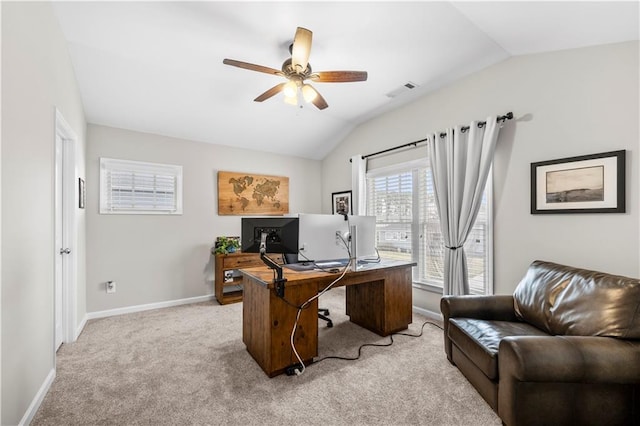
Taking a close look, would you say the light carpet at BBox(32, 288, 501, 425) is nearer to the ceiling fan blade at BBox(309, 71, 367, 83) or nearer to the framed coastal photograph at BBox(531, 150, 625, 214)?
the framed coastal photograph at BBox(531, 150, 625, 214)

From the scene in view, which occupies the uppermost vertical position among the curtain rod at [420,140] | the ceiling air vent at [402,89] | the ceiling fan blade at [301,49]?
the ceiling air vent at [402,89]

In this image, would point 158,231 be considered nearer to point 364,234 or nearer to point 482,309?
point 364,234

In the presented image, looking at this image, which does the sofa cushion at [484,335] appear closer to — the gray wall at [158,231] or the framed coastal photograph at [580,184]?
the framed coastal photograph at [580,184]

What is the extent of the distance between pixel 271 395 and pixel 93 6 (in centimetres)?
322

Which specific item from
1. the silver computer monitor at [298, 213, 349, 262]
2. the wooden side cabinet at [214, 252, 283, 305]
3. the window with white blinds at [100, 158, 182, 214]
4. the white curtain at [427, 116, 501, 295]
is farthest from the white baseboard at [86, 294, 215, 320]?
the white curtain at [427, 116, 501, 295]

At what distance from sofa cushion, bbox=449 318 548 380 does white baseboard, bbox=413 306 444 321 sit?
120 centimetres

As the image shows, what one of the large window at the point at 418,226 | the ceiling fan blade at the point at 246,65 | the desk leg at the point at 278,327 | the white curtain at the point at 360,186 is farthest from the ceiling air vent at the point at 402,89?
the desk leg at the point at 278,327

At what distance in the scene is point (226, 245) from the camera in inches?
163

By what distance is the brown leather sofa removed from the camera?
1441mm

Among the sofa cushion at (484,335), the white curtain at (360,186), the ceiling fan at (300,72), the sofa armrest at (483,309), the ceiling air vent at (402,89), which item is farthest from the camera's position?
the white curtain at (360,186)

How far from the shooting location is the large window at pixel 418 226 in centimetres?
302

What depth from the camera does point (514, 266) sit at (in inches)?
108

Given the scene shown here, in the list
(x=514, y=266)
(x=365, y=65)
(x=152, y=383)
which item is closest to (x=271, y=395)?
(x=152, y=383)

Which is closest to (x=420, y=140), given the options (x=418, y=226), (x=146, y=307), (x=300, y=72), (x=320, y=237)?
(x=418, y=226)
